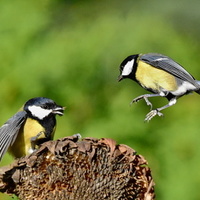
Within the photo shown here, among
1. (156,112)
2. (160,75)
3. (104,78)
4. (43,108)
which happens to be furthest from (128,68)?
(104,78)

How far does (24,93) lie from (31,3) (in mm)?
915

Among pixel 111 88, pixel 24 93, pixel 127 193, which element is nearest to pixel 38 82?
pixel 24 93

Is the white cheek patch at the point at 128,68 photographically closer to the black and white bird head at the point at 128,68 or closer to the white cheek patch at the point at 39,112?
the black and white bird head at the point at 128,68

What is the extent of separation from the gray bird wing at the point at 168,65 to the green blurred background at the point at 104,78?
2.09m

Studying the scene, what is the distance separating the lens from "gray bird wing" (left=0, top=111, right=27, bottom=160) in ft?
9.35

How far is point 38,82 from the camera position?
16.8 ft

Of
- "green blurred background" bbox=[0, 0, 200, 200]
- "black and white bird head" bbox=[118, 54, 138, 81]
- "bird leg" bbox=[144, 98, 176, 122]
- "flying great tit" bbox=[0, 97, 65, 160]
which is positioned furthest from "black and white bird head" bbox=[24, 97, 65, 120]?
"green blurred background" bbox=[0, 0, 200, 200]

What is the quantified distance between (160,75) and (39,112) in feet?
2.06

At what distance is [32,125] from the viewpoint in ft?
10.0

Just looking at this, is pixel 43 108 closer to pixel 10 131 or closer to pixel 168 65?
pixel 10 131

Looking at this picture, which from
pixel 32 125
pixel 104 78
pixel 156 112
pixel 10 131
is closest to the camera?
pixel 156 112

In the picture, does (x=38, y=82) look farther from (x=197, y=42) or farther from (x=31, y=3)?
(x=197, y=42)

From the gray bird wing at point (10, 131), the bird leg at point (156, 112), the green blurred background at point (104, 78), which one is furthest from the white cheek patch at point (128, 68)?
the green blurred background at point (104, 78)

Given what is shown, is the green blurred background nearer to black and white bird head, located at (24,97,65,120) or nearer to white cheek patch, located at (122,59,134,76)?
black and white bird head, located at (24,97,65,120)
